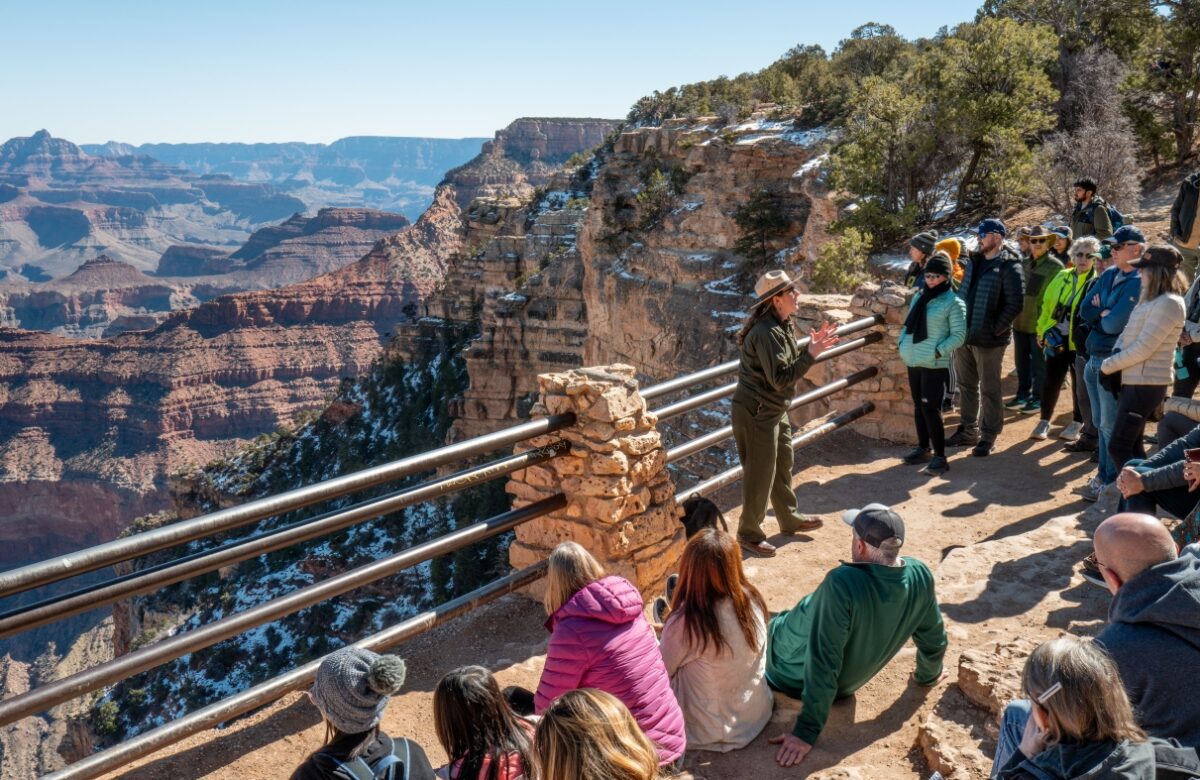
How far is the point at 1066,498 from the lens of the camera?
600 cm

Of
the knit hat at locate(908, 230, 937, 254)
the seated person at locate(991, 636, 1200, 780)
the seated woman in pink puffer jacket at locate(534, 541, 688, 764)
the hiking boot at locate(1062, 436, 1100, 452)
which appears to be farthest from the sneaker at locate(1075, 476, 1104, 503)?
the seated woman in pink puffer jacket at locate(534, 541, 688, 764)

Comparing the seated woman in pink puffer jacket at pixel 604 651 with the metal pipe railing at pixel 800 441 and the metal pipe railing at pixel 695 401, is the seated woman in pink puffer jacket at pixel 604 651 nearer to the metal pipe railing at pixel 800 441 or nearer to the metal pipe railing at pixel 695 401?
the metal pipe railing at pixel 695 401

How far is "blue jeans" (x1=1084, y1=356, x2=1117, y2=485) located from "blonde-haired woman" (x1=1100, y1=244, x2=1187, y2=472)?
29 centimetres

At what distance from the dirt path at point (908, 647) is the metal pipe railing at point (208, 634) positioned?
0.54 meters

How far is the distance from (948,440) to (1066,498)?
4.43 ft

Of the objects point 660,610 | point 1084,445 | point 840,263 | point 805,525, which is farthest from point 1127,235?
point 840,263

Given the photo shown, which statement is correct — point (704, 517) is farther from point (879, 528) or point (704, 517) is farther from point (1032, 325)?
point (1032, 325)

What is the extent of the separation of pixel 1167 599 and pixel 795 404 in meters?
3.48

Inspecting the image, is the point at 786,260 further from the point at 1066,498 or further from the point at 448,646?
the point at 448,646

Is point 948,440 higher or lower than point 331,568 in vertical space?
higher

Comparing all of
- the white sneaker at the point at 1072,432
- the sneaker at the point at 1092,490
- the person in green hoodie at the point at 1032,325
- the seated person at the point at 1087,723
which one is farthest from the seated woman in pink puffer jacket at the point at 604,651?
the person in green hoodie at the point at 1032,325

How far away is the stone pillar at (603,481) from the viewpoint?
432 centimetres

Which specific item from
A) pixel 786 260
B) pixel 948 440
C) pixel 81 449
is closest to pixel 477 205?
pixel 786 260

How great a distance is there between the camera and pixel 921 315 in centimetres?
630
